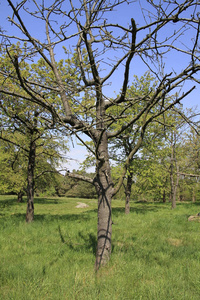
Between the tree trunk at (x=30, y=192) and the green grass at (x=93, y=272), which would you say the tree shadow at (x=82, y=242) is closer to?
the green grass at (x=93, y=272)

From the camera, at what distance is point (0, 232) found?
6.92 m

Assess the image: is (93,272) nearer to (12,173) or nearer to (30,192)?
(30,192)

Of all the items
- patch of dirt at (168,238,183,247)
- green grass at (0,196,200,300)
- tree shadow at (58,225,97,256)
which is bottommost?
patch of dirt at (168,238,183,247)

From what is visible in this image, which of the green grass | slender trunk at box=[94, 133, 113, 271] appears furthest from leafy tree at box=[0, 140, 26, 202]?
slender trunk at box=[94, 133, 113, 271]

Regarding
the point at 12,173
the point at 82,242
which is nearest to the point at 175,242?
the point at 82,242

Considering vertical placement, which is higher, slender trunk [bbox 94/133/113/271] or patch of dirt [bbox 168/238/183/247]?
slender trunk [bbox 94/133/113/271]

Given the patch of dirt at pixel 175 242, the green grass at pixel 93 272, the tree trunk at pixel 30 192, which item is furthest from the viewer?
the tree trunk at pixel 30 192

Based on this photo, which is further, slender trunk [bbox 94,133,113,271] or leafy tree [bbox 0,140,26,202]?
leafy tree [bbox 0,140,26,202]

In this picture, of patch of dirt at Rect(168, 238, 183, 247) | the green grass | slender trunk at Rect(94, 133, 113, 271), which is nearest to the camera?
the green grass

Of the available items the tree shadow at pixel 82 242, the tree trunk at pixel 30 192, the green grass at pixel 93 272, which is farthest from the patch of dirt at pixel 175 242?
the tree trunk at pixel 30 192

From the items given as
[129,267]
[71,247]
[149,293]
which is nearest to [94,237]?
[71,247]

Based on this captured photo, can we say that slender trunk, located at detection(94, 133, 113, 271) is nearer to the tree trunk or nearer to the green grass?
the green grass

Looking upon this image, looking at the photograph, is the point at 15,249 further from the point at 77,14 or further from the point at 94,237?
the point at 77,14

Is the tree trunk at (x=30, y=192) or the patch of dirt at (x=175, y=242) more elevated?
the tree trunk at (x=30, y=192)
